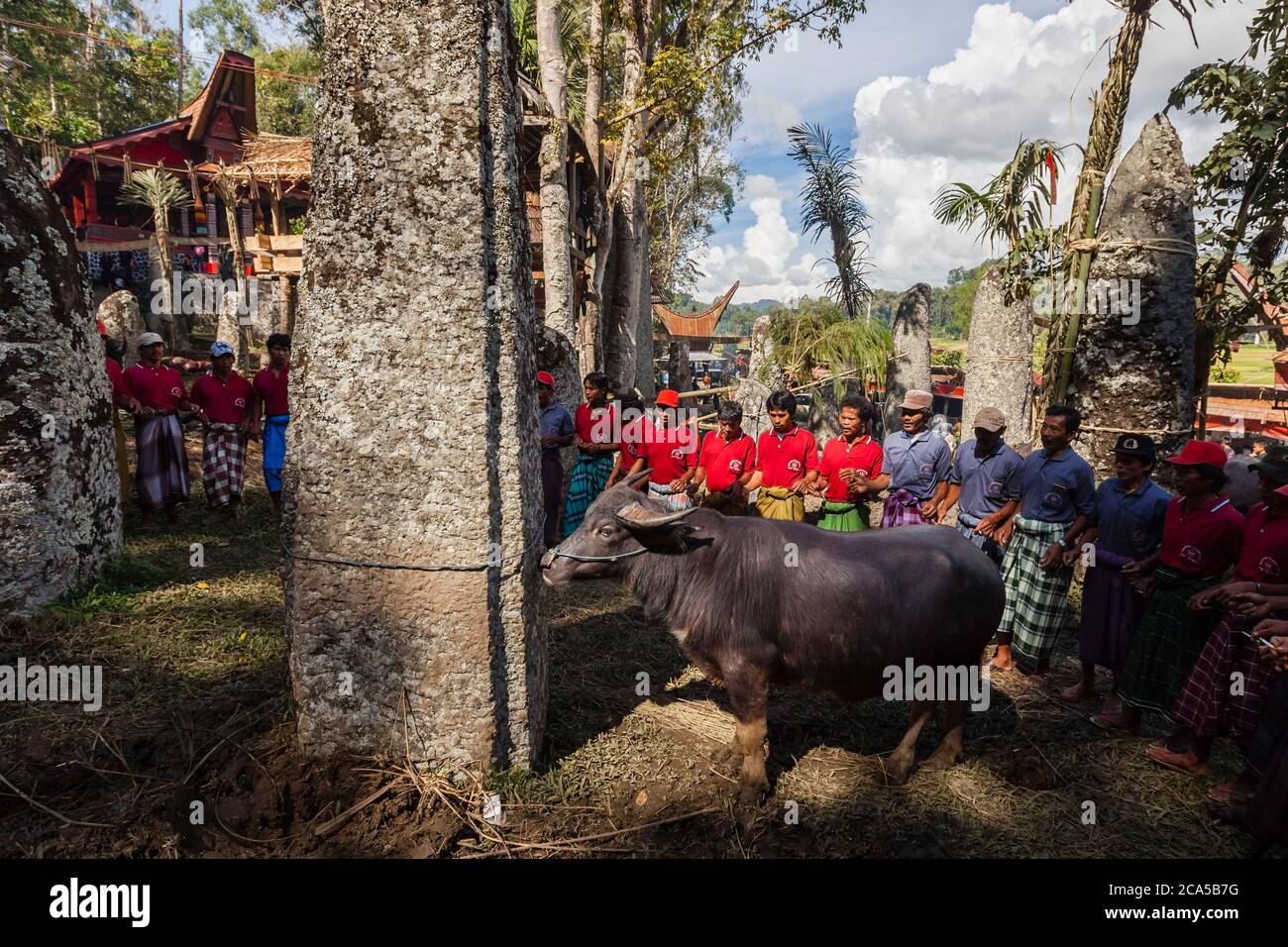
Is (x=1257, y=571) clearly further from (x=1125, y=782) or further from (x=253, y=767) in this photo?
(x=253, y=767)

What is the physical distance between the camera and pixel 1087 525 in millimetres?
5230

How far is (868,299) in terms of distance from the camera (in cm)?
1656

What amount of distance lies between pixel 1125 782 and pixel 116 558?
7530 millimetres

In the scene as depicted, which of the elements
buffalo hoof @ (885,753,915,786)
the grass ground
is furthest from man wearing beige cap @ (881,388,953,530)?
buffalo hoof @ (885,753,915,786)

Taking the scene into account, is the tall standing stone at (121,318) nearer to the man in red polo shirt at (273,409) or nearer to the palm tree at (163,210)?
the palm tree at (163,210)

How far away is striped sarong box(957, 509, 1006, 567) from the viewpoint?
5680 mm

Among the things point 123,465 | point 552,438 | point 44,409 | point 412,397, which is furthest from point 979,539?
point 123,465

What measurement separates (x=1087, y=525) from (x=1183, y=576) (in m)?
0.92

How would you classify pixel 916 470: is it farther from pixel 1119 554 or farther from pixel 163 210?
pixel 163 210

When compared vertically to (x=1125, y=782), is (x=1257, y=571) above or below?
above

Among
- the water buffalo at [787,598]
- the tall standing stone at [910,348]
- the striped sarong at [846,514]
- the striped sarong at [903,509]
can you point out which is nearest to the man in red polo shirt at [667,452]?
the striped sarong at [846,514]

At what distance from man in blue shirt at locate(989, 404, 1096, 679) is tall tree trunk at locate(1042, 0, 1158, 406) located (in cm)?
276

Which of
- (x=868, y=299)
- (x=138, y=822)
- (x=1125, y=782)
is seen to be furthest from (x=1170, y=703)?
(x=868, y=299)

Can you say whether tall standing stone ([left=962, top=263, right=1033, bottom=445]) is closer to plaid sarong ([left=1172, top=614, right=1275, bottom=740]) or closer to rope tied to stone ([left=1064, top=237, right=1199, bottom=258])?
rope tied to stone ([left=1064, top=237, right=1199, bottom=258])
